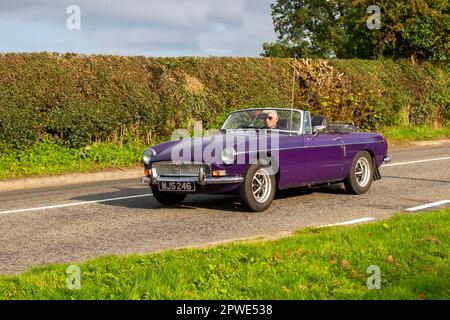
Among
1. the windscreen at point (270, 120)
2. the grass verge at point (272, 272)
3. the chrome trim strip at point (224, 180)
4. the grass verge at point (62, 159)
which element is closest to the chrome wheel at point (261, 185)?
the chrome trim strip at point (224, 180)

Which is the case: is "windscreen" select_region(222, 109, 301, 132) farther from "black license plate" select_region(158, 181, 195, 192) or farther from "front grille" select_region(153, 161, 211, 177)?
"black license plate" select_region(158, 181, 195, 192)

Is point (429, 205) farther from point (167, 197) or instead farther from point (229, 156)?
point (167, 197)

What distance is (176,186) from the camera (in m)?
10.2

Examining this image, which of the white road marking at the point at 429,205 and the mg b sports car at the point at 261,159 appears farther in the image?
the white road marking at the point at 429,205

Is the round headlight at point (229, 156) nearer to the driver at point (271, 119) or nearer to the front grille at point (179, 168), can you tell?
the front grille at point (179, 168)

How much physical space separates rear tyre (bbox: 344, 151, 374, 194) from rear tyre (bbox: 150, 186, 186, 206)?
2792 mm

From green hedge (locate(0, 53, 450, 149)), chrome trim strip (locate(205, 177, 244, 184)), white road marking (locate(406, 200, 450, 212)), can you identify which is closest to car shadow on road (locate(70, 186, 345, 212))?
chrome trim strip (locate(205, 177, 244, 184))

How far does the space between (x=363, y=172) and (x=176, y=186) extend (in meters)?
3.68

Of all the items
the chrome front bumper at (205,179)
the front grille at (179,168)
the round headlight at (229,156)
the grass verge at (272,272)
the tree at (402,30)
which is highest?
the tree at (402,30)

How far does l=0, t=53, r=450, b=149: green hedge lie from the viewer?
1722 cm

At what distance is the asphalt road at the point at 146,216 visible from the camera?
8.17 meters

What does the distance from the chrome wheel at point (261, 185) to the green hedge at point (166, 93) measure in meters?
8.24

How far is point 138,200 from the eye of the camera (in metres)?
12.0
